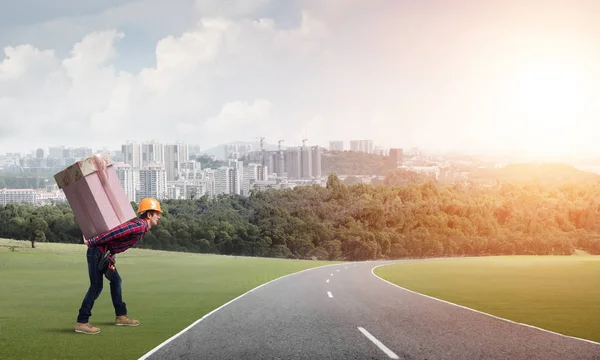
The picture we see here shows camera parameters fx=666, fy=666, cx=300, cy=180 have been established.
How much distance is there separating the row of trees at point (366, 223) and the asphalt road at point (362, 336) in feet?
254

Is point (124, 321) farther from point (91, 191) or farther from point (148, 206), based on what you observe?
point (91, 191)

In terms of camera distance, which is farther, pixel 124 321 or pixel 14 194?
pixel 14 194

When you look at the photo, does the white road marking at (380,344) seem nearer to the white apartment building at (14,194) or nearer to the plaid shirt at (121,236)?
the plaid shirt at (121,236)

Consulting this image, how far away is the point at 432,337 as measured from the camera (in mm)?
12375

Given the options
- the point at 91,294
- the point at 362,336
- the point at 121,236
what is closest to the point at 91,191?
the point at 121,236

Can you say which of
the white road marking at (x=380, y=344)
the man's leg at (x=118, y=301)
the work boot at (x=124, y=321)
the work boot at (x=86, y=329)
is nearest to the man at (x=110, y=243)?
the work boot at (x=86, y=329)

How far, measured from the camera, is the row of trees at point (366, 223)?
102m

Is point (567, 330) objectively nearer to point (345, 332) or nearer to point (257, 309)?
point (345, 332)

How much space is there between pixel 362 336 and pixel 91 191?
5.82 meters

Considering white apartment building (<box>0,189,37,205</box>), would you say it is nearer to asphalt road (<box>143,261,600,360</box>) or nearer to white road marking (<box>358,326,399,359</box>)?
asphalt road (<box>143,261,600,360</box>)

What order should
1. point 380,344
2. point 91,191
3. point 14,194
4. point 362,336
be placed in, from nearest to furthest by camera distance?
point 380,344 < point 362,336 < point 91,191 < point 14,194

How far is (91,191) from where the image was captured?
1273cm

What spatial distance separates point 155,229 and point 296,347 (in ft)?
307

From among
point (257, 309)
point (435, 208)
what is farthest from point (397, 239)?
point (257, 309)
